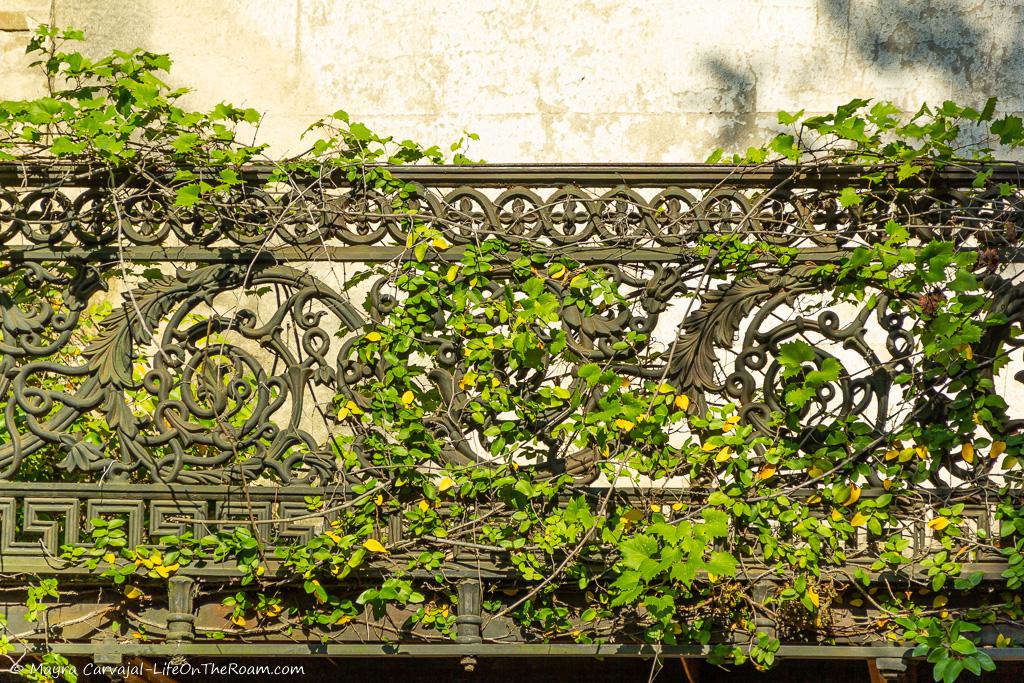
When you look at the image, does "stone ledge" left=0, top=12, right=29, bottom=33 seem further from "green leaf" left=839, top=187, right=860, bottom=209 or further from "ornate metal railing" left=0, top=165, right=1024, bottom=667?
"green leaf" left=839, top=187, right=860, bottom=209

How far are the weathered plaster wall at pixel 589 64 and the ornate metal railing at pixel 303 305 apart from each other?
6.83 ft

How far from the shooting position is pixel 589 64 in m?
5.89

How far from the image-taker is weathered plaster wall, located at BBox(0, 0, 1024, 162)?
5.88 m

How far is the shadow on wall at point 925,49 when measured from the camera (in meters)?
5.95

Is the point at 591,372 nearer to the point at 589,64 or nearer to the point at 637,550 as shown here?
the point at 637,550

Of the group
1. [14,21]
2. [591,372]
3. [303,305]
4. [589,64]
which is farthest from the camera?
[14,21]

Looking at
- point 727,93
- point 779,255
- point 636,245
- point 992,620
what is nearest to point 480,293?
point 636,245

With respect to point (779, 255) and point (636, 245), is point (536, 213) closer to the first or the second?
point (636, 245)

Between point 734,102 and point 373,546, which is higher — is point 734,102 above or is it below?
above

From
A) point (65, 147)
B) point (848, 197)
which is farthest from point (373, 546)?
point (848, 197)

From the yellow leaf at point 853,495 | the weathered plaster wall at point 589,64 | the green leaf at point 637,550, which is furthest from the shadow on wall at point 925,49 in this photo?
the green leaf at point 637,550

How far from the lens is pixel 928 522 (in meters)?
3.71

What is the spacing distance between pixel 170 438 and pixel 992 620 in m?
3.08

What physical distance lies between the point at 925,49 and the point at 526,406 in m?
3.80
